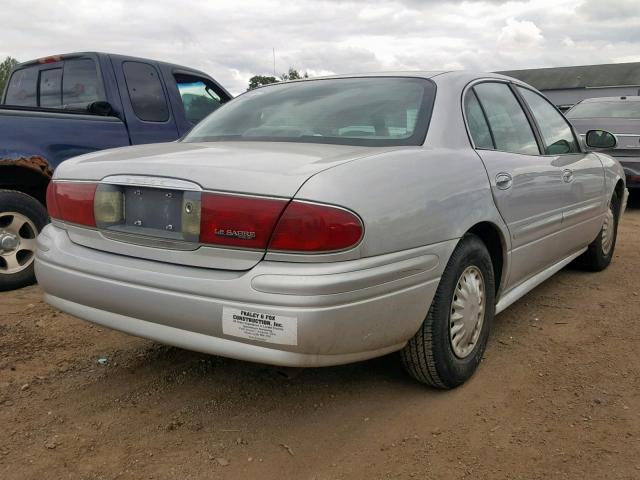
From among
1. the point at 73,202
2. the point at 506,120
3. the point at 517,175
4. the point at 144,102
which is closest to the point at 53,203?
the point at 73,202

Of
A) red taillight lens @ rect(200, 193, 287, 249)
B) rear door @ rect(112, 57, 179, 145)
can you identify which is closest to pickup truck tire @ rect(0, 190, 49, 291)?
rear door @ rect(112, 57, 179, 145)

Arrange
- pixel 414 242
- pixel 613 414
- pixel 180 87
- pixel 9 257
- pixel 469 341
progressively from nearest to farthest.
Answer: pixel 414 242 < pixel 613 414 < pixel 469 341 < pixel 9 257 < pixel 180 87

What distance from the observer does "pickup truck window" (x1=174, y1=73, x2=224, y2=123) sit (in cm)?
562

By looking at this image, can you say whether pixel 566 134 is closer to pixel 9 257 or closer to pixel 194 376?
Result: pixel 194 376

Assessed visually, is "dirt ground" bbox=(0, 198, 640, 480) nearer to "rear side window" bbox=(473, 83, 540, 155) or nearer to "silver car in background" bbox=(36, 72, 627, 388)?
"silver car in background" bbox=(36, 72, 627, 388)

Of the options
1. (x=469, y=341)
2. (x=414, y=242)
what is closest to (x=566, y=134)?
(x=469, y=341)

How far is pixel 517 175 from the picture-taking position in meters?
3.16

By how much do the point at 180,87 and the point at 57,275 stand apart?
11.2 feet

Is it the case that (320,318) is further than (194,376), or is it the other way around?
(194,376)

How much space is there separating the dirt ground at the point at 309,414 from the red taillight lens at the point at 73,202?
823mm

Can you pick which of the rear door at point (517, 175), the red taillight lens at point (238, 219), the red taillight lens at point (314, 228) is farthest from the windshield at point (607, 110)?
the red taillight lens at point (238, 219)

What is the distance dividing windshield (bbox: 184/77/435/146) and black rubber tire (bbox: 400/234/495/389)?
560 mm

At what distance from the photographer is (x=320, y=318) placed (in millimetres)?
2043

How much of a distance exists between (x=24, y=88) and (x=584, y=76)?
5856cm
